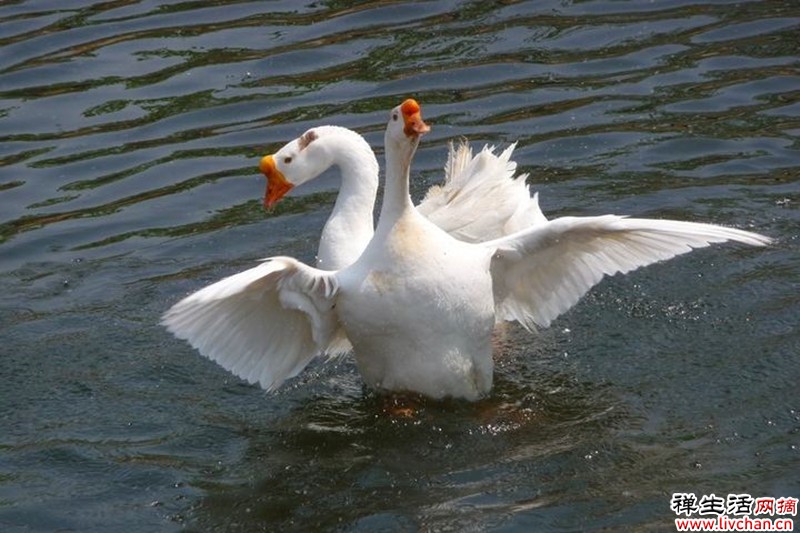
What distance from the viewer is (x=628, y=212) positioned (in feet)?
34.7

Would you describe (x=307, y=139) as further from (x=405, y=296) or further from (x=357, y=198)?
(x=405, y=296)

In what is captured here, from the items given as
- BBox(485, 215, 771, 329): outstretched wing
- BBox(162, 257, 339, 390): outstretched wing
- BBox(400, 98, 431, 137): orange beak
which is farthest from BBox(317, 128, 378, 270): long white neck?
BBox(400, 98, 431, 137): orange beak

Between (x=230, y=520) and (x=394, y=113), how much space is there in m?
2.25

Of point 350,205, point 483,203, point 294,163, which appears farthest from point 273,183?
point 483,203

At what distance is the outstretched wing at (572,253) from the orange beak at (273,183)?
1541 millimetres

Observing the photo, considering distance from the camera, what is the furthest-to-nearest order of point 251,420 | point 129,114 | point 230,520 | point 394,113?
point 129,114, point 251,420, point 394,113, point 230,520

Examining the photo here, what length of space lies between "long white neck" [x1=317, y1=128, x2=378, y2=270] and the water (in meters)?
0.78

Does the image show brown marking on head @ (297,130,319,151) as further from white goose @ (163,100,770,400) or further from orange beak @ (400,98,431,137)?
orange beak @ (400,98,431,137)

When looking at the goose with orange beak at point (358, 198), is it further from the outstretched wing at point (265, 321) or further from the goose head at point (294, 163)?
the outstretched wing at point (265, 321)

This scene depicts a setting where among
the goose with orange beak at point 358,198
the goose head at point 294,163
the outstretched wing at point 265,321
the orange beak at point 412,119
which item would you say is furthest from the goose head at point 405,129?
the goose head at point 294,163

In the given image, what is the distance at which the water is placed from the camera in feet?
24.6

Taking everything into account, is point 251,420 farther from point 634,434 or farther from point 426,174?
point 426,174

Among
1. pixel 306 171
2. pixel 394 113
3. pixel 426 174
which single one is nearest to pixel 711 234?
pixel 394 113

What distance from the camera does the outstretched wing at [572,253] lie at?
7805 mm
